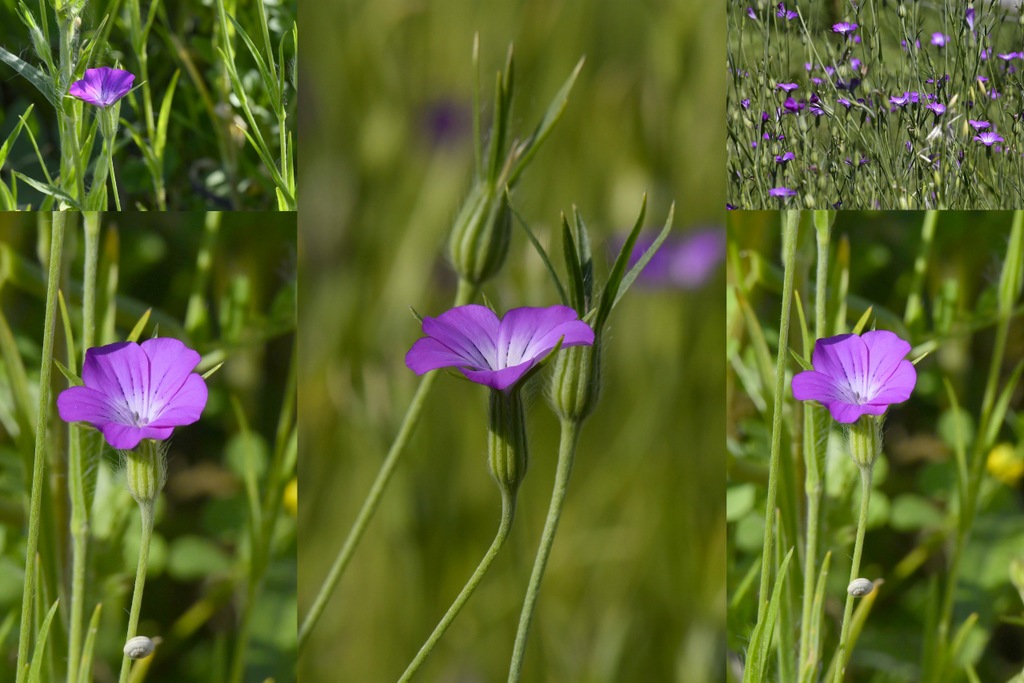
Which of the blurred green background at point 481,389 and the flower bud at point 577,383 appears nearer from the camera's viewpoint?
A: the flower bud at point 577,383

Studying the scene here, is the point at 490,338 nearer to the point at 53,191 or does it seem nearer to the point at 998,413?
the point at 53,191

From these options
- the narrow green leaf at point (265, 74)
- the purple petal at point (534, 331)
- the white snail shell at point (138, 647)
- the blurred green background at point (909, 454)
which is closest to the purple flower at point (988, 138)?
the blurred green background at point (909, 454)

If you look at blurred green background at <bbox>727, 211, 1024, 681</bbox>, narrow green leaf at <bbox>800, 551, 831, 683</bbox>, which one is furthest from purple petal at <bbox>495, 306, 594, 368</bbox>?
narrow green leaf at <bbox>800, 551, 831, 683</bbox>

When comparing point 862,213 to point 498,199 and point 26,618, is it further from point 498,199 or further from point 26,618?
point 26,618

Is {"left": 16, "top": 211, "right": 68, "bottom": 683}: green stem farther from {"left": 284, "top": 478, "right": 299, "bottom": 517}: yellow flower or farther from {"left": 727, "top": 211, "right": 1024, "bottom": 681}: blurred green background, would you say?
{"left": 727, "top": 211, "right": 1024, "bottom": 681}: blurred green background

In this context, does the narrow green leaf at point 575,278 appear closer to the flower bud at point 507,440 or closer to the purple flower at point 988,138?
the flower bud at point 507,440

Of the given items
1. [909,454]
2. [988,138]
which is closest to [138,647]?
[909,454]
